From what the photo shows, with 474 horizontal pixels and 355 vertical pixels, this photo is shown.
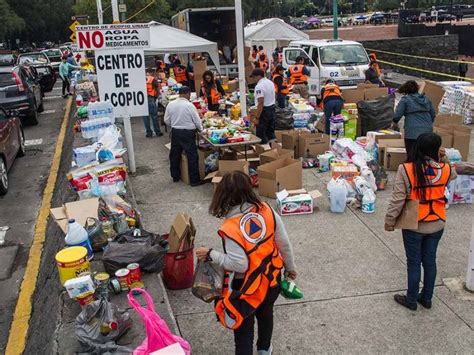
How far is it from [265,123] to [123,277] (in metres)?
6.56

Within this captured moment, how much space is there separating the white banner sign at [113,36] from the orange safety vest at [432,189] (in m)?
5.80

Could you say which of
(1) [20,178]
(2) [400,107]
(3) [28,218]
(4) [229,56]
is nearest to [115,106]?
(3) [28,218]

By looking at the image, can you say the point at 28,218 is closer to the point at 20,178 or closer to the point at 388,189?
the point at 20,178

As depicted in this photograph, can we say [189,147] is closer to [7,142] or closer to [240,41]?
[240,41]

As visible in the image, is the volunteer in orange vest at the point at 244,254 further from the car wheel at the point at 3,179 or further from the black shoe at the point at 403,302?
the car wheel at the point at 3,179

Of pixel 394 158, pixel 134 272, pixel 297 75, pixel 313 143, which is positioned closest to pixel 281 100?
pixel 297 75

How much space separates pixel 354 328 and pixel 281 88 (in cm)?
948

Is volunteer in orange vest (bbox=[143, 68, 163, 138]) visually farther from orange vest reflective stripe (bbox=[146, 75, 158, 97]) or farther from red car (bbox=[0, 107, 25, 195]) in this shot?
red car (bbox=[0, 107, 25, 195])

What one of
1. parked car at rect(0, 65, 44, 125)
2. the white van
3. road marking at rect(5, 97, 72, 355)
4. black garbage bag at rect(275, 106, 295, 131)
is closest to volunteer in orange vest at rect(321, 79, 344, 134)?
black garbage bag at rect(275, 106, 295, 131)

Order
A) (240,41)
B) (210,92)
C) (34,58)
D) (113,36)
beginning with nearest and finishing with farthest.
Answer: (113,36), (240,41), (210,92), (34,58)

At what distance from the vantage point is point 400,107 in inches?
307

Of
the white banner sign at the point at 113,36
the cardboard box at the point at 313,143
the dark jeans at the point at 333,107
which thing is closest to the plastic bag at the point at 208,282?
the white banner sign at the point at 113,36

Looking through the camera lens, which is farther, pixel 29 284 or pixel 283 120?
pixel 283 120

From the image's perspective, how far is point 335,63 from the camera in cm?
1588
